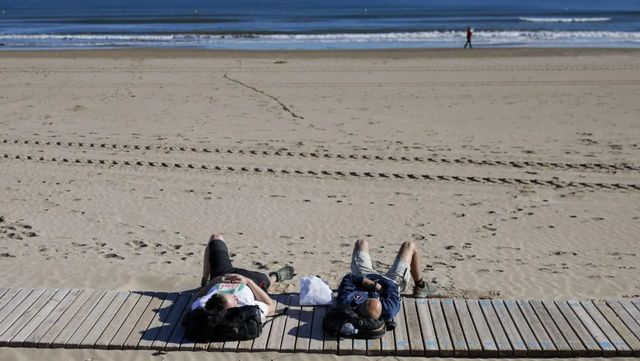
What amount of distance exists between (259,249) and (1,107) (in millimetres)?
11816

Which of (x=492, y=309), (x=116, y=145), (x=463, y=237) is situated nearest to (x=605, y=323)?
(x=492, y=309)

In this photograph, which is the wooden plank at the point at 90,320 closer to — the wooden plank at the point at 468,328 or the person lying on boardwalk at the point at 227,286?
the person lying on boardwalk at the point at 227,286

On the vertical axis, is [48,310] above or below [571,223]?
above

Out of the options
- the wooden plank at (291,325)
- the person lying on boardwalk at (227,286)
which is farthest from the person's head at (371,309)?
the person lying on boardwalk at (227,286)

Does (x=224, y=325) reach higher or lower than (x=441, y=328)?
higher

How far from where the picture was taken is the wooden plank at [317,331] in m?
6.21

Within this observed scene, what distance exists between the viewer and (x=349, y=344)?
6.20 meters

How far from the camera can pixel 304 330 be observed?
6477 millimetres

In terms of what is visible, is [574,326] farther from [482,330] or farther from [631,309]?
[482,330]

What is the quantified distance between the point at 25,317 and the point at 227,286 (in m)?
1.74

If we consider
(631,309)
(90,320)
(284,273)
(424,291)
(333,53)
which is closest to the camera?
→ (90,320)

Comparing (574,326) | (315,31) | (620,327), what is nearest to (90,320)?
(574,326)

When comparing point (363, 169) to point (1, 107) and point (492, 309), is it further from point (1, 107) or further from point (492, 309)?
point (1, 107)

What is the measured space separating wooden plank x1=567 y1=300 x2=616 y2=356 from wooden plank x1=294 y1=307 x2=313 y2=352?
7.44ft
